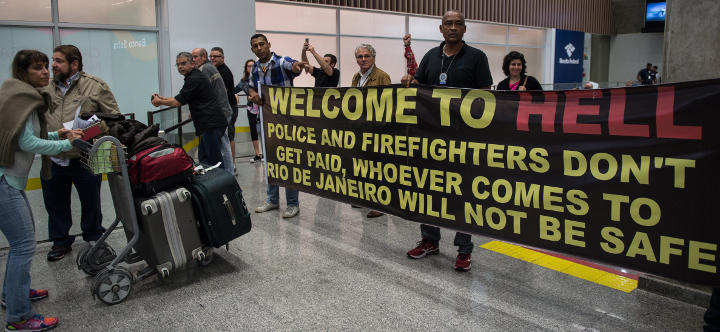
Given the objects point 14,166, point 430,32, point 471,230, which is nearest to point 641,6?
point 430,32

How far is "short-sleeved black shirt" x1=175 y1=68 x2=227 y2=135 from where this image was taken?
5570 mm

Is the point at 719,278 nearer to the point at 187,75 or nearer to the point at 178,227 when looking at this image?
the point at 178,227

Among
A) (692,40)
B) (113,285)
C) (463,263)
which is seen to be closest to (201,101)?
(113,285)

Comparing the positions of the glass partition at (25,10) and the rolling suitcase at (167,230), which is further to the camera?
the glass partition at (25,10)

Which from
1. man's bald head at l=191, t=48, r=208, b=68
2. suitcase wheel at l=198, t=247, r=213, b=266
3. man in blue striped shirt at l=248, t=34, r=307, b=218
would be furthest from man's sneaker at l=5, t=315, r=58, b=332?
man's bald head at l=191, t=48, r=208, b=68

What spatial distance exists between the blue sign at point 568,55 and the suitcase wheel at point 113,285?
62.6 ft

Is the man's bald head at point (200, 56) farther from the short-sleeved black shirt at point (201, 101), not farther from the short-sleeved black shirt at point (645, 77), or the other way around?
the short-sleeved black shirt at point (645, 77)

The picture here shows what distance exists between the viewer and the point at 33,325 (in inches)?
123

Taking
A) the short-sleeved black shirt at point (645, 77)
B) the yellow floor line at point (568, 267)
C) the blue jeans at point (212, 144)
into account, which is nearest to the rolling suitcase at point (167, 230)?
the blue jeans at point (212, 144)

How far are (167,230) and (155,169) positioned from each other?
1.50 ft

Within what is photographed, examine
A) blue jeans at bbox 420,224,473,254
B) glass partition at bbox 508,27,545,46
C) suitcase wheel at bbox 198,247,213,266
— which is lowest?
suitcase wheel at bbox 198,247,213,266

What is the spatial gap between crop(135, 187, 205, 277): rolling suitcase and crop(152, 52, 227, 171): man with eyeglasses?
165 cm

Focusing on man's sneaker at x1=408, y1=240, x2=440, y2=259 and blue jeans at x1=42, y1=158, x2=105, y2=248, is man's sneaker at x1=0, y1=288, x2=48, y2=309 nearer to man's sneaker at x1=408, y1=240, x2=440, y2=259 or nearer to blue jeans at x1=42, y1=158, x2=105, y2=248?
blue jeans at x1=42, y1=158, x2=105, y2=248

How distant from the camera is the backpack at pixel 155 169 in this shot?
11.8 ft
